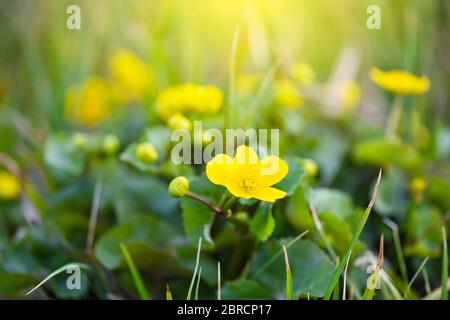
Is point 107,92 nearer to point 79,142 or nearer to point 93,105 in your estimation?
point 93,105

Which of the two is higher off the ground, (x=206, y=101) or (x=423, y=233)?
(x=206, y=101)

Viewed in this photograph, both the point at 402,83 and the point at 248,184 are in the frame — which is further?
the point at 402,83

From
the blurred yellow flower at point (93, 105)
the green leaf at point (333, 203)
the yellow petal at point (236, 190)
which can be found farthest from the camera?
the blurred yellow flower at point (93, 105)

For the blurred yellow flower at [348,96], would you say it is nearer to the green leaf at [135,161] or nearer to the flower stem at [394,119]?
the flower stem at [394,119]

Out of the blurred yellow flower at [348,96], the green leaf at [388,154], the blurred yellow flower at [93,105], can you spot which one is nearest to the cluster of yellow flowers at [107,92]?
the blurred yellow flower at [93,105]

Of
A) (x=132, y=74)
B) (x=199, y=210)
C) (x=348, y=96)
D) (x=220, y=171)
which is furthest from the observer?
(x=132, y=74)

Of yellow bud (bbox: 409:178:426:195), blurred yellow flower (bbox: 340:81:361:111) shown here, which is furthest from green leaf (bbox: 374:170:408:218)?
blurred yellow flower (bbox: 340:81:361:111)

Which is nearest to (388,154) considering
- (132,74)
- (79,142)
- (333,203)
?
(333,203)
